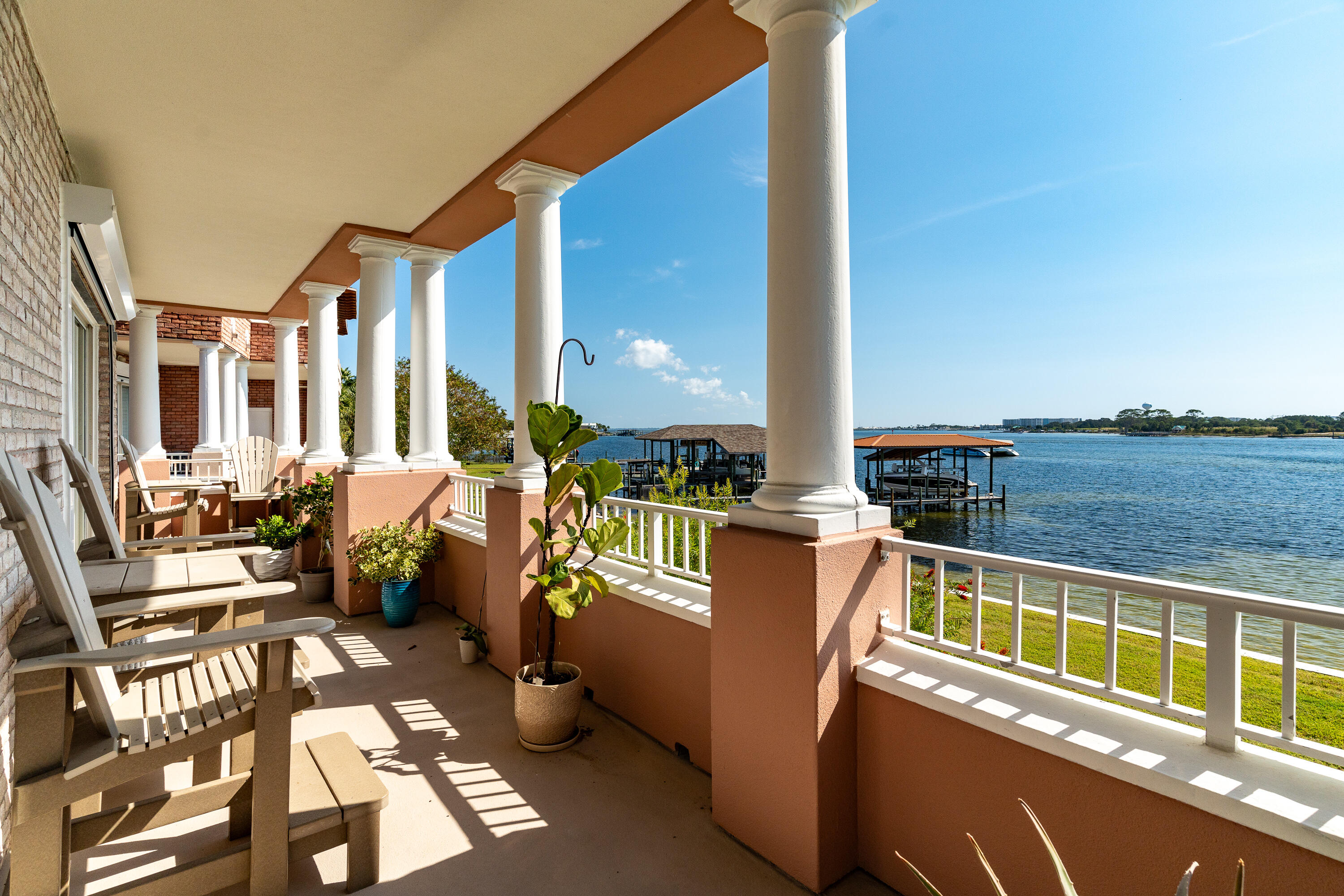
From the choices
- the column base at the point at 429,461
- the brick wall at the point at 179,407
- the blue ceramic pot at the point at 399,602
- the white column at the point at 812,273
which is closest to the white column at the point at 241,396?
the brick wall at the point at 179,407

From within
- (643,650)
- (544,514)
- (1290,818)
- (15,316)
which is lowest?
(643,650)

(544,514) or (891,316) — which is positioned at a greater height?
(891,316)

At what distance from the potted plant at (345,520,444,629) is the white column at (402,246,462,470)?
2.39 feet

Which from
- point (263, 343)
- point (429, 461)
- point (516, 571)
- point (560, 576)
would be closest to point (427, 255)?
point (429, 461)

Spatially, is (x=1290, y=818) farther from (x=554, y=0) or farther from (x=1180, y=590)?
(x=554, y=0)

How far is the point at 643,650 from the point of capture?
3.31 m

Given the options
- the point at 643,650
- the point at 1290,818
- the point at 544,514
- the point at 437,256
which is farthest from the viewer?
the point at 437,256

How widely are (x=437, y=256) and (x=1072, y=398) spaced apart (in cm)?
6418

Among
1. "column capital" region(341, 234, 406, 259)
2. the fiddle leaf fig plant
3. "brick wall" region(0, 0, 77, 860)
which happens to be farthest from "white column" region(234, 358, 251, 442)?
the fiddle leaf fig plant

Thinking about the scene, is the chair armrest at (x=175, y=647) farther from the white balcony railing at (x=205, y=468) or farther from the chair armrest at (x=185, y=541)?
the white balcony railing at (x=205, y=468)

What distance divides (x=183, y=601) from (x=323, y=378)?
527 centimetres

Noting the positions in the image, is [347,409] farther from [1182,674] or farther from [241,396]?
[1182,674]

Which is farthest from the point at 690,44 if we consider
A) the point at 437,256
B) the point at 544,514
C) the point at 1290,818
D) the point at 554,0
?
the point at 437,256

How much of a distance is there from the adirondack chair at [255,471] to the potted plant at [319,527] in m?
1.57
